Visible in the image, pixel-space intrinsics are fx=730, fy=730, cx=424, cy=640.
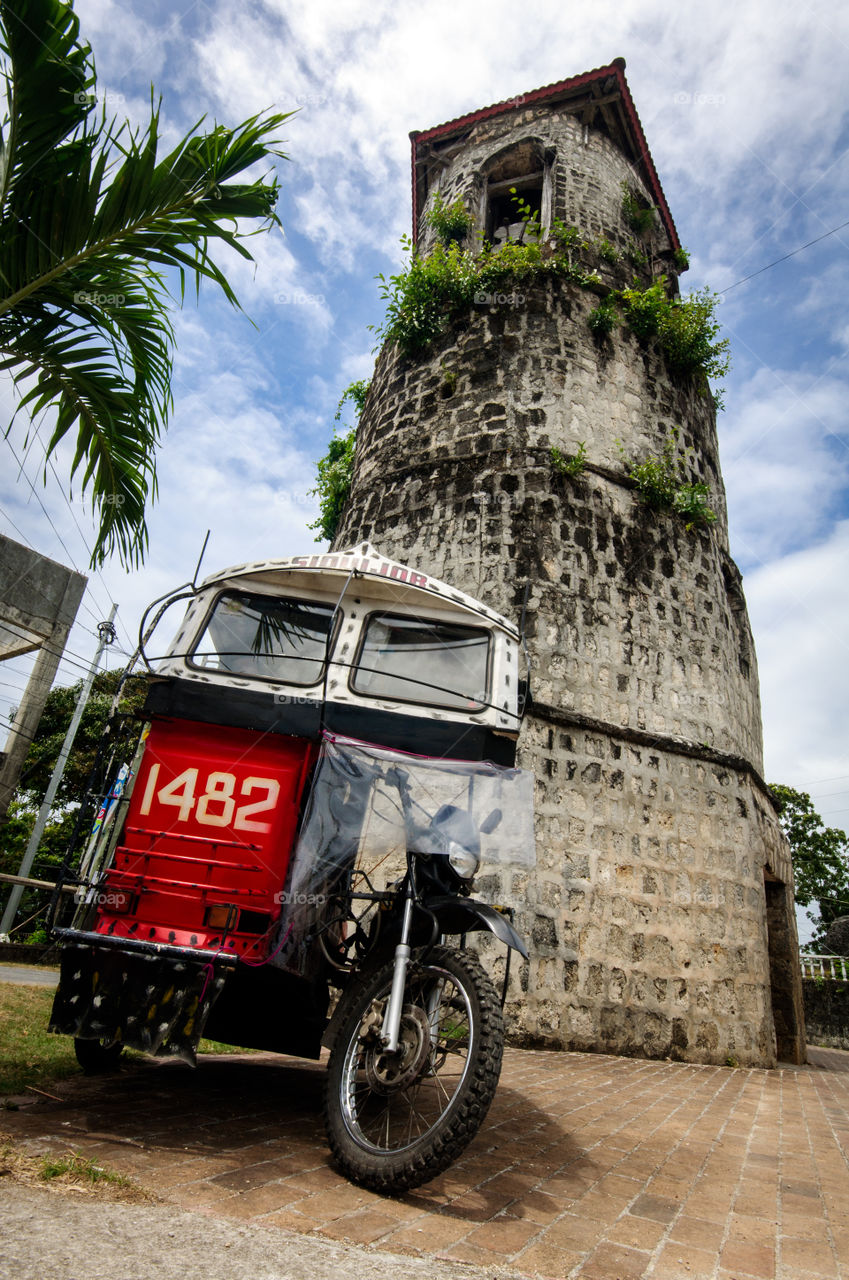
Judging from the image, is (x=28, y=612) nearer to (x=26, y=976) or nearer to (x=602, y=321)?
(x=26, y=976)

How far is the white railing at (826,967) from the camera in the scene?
14109 mm

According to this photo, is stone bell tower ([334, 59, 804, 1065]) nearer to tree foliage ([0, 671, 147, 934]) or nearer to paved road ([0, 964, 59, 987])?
paved road ([0, 964, 59, 987])

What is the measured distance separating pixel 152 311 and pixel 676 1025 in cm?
756

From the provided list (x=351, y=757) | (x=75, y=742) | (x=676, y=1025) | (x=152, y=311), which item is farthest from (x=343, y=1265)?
(x=75, y=742)

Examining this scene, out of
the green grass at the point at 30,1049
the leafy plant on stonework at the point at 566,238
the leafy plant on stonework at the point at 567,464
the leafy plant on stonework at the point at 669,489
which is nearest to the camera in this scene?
the green grass at the point at 30,1049

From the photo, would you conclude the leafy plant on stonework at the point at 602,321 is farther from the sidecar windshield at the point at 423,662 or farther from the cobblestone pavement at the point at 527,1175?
the cobblestone pavement at the point at 527,1175

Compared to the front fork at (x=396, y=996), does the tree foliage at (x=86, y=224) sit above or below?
above

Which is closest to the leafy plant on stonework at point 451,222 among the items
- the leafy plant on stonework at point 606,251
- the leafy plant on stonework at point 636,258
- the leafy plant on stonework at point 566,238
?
the leafy plant on stonework at point 566,238

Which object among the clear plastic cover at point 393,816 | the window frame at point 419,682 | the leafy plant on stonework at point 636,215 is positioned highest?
the leafy plant on stonework at point 636,215

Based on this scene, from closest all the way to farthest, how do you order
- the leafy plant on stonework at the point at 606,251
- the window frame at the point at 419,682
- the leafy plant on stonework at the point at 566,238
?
the window frame at the point at 419,682 → the leafy plant on stonework at the point at 566,238 → the leafy plant on stonework at the point at 606,251

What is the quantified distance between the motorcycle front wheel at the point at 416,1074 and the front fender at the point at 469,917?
0.17 m

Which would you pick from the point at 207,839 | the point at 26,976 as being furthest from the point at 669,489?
the point at 26,976

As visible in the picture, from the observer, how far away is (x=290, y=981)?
341 centimetres

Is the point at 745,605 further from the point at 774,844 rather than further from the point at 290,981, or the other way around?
the point at 290,981
